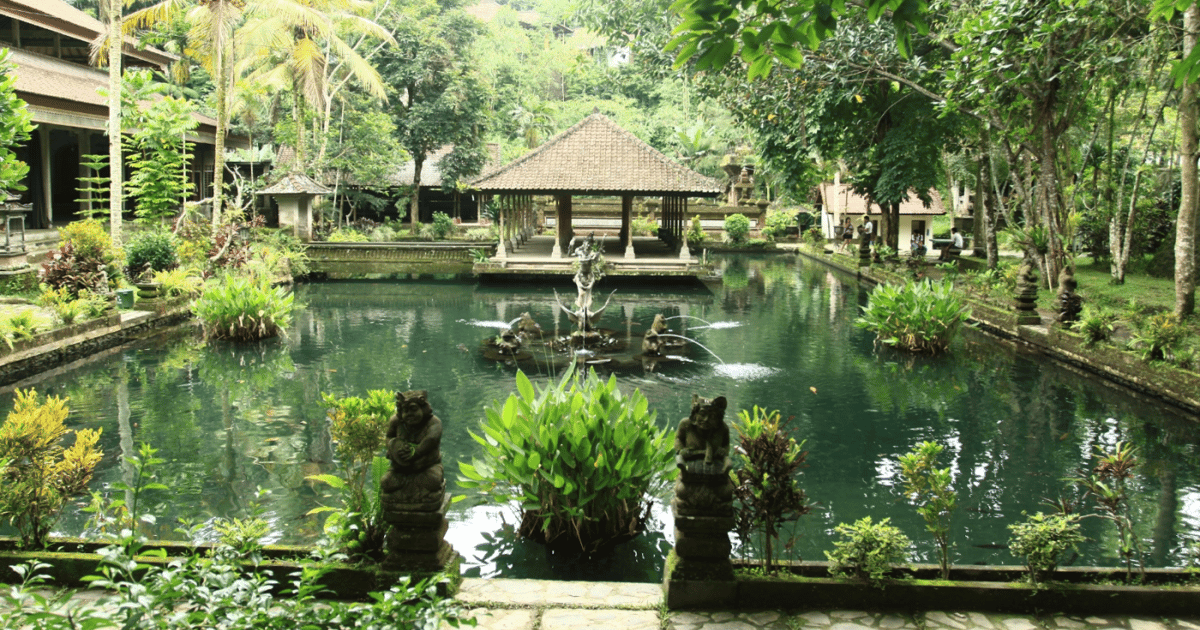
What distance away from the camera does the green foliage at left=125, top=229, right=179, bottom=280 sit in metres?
16.4

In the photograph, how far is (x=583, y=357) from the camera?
45.6 ft

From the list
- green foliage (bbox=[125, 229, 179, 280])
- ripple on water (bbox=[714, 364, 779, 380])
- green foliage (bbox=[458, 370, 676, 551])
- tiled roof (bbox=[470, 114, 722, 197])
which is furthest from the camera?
tiled roof (bbox=[470, 114, 722, 197])

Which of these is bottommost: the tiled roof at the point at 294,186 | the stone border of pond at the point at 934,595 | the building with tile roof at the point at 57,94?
the stone border of pond at the point at 934,595

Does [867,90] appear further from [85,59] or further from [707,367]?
[85,59]

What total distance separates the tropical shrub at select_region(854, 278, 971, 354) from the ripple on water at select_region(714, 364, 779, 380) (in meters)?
2.67

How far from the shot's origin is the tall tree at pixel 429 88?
104ft

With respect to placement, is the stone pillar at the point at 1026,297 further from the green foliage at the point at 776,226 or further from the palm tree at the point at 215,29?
the green foliage at the point at 776,226

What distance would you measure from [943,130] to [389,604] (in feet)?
78.2

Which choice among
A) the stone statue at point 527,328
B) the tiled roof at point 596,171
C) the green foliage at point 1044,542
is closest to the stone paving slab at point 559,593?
the green foliage at point 1044,542

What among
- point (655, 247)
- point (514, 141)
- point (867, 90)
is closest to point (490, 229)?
point (655, 247)

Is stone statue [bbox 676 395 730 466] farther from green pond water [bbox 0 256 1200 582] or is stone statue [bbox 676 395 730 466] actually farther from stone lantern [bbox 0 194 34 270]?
stone lantern [bbox 0 194 34 270]

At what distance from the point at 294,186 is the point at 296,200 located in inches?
24.6

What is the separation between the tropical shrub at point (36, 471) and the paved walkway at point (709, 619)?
9.13 feet

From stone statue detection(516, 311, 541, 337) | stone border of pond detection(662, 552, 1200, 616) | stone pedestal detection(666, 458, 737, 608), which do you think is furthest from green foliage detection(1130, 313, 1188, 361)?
stone statue detection(516, 311, 541, 337)
